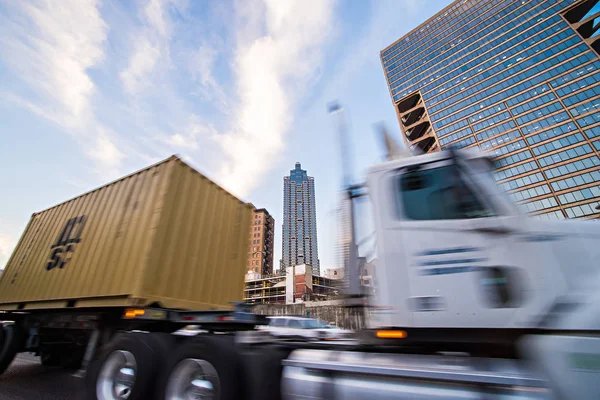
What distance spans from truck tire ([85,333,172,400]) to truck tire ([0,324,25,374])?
381 cm

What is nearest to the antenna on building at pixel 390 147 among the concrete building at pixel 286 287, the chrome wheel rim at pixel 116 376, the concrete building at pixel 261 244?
the chrome wheel rim at pixel 116 376

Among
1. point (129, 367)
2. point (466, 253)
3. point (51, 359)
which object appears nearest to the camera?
point (466, 253)

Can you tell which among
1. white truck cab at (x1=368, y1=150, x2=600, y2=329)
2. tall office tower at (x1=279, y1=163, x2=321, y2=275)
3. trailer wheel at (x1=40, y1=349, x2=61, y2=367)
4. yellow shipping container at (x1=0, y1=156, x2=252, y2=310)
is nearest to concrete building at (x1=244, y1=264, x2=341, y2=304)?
tall office tower at (x1=279, y1=163, x2=321, y2=275)

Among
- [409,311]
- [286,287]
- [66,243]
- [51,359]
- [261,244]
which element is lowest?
[51,359]

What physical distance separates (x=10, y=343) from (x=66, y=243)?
8.01ft

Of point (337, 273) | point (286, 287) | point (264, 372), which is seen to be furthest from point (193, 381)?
point (286, 287)

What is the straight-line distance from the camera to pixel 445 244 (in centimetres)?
238

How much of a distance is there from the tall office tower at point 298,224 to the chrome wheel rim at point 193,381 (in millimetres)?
125726

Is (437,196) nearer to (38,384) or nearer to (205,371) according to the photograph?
(205,371)

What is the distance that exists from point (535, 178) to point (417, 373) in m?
71.9

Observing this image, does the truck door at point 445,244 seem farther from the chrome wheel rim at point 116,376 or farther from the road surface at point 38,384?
the road surface at point 38,384

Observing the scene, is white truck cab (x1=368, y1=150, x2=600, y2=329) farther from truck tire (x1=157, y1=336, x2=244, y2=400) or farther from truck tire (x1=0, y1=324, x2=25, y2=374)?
truck tire (x1=0, y1=324, x2=25, y2=374)

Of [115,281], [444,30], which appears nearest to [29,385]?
[115,281]

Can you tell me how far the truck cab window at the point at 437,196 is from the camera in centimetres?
240
